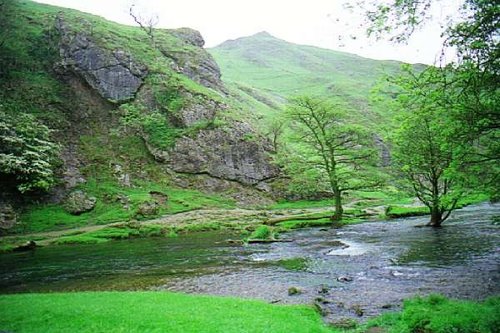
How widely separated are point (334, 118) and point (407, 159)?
16714 mm

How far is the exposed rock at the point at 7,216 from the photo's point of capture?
54162mm

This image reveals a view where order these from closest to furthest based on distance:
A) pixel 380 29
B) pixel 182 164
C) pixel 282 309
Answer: pixel 380 29 → pixel 282 309 → pixel 182 164

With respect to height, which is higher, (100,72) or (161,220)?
(100,72)

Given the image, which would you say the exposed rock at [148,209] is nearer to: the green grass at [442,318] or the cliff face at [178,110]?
the cliff face at [178,110]

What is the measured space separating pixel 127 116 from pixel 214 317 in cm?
7937

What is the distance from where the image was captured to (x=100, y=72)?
91.5m

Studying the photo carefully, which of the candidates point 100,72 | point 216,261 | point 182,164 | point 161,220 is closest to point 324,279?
point 216,261

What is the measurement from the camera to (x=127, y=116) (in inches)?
3477

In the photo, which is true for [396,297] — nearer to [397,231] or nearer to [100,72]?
[397,231]

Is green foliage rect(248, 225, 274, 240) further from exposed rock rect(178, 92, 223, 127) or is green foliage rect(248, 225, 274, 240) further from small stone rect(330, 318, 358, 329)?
exposed rock rect(178, 92, 223, 127)

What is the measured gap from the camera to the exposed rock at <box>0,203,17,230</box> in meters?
54.2

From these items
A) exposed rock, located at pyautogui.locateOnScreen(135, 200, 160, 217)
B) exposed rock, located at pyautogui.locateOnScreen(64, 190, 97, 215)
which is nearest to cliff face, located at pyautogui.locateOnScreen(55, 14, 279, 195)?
exposed rock, located at pyautogui.locateOnScreen(135, 200, 160, 217)

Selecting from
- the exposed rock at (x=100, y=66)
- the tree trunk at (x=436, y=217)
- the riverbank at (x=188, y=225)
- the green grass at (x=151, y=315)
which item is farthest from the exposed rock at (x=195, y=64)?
the green grass at (x=151, y=315)

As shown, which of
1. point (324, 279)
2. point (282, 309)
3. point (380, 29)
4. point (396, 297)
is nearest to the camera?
point (380, 29)
